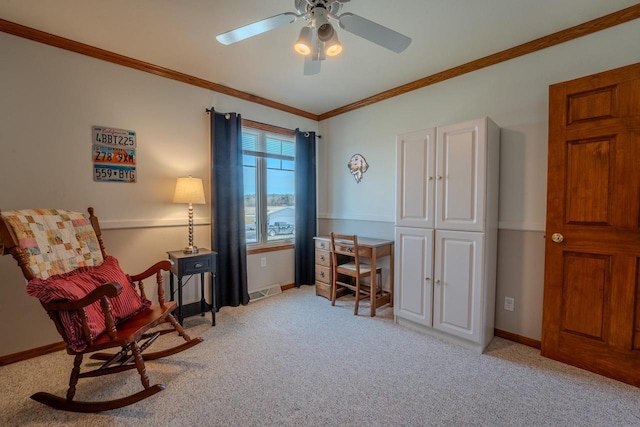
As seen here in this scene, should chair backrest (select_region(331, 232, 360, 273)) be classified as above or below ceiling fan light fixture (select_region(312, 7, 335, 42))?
below

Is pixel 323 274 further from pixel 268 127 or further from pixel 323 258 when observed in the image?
pixel 268 127

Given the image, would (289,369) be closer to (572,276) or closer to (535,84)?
(572,276)

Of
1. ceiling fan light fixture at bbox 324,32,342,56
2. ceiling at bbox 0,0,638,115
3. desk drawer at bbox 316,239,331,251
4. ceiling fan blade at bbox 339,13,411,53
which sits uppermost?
ceiling at bbox 0,0,638,115

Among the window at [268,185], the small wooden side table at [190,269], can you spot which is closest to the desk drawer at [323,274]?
the window at [268,185]

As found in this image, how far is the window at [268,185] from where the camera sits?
3.49m

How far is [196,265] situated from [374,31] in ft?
7.80

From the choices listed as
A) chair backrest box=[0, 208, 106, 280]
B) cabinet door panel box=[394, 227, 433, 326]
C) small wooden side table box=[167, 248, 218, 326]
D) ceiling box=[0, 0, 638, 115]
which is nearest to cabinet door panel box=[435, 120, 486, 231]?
cabinet door panel box=[394, 227, 433, 326]

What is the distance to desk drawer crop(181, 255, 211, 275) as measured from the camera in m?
2.55

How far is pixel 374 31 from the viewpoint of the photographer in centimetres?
159

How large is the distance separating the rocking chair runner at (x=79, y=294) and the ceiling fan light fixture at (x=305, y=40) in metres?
1.75

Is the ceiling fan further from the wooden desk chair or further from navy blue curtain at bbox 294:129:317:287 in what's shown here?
navy blue curtain at bbox 294:129:317:287

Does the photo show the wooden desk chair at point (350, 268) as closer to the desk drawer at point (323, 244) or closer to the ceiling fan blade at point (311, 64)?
the desk drawer at point (323, 244)

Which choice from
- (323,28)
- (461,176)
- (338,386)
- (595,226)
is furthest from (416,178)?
(338,386)

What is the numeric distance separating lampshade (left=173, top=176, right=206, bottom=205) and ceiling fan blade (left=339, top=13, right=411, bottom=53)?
6.31 ft
